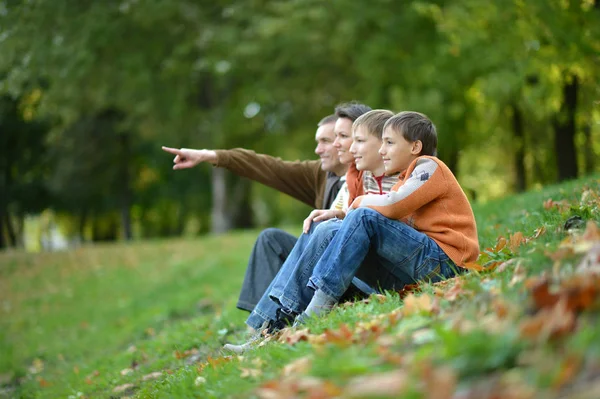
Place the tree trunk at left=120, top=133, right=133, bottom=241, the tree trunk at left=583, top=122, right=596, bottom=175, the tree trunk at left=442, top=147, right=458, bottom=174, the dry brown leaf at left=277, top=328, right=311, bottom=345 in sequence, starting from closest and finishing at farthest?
the dry brown leaf at left=277, top=328, right=311, bottom=345, the tree trunk at left=583, top=122, right=596, bottom=175, the tree trunk at left=442, top=147, right=458, bottom=174, the tree trunk at left=120, top=133, right=133, bottom=241

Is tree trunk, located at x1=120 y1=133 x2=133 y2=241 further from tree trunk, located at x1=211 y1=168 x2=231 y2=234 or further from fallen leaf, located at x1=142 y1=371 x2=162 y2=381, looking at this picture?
fallen leaf, located at x1=142 y1=371 x2=162 y2=381

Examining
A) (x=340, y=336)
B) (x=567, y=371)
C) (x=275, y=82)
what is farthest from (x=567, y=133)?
(x=567, y=371)

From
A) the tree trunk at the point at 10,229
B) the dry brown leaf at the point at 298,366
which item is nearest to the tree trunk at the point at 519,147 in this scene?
the dry brown leaf at the point at 298,366

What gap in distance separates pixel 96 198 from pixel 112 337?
23.1m

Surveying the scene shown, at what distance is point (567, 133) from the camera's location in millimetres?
14539

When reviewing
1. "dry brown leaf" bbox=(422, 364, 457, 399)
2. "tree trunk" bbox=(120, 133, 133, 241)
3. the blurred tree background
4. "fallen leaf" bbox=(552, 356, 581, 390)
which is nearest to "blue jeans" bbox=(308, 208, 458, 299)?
"dry brown leaf" bbox=(422, 364, 457, 399)

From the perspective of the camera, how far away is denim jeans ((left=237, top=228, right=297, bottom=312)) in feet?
17.8

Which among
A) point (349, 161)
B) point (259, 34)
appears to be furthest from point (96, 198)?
point (349, 161)

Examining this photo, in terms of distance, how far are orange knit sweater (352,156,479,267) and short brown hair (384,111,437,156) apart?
0.22 metres

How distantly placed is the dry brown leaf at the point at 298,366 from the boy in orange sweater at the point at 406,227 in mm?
1018

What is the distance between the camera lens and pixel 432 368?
2.51 metres

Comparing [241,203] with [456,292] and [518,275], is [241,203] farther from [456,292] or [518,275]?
[518,275]

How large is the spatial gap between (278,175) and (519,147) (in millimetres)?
12426

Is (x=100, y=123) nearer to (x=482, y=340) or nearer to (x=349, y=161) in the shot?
(x=349, y=161)
